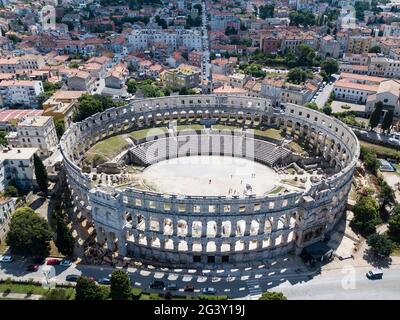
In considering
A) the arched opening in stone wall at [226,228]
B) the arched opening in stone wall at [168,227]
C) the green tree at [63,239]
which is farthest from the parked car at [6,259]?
the arched opening in stone wall at [226,228]

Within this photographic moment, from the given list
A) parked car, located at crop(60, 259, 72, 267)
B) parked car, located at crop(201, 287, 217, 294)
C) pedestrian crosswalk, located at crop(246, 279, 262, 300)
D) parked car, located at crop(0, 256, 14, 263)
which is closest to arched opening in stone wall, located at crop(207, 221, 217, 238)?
parked car, located at crop(201, 287, 217, 294)

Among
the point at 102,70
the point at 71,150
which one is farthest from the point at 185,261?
the point at 102,70

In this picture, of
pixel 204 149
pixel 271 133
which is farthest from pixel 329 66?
pixel 204 149

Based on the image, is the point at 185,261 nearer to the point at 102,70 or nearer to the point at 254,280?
the point at 254,280

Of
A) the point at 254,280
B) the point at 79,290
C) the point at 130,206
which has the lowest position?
the point at 254,280

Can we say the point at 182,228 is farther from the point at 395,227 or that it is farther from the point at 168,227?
the point at 395,227

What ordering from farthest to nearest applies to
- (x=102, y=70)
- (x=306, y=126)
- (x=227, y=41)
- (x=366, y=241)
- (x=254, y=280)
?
1. (x=227, y=41)
2. (x=102, y=70)
3. (x=306, y=126)
4. (x=366, y=241)
5. (x=254, y=280)

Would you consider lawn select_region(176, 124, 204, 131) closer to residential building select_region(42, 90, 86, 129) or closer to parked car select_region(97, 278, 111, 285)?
residential building select_region(42, 90, 86, 129)

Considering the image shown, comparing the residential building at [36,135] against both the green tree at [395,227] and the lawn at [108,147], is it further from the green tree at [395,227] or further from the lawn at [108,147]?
the green tree at [395,227]
